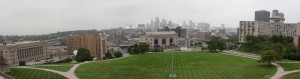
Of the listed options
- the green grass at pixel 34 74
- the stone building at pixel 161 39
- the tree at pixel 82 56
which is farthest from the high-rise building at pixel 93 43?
the green grass at pixel 34 74

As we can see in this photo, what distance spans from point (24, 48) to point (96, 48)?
72.8 feet

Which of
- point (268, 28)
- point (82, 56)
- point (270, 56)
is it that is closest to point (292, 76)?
point (270, 56)

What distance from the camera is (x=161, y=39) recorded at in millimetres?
127562

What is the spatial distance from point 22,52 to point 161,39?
57.1 m

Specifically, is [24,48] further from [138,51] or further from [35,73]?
[35,73]

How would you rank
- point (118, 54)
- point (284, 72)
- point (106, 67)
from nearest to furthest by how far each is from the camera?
point (284, 72) → point (106, 67) → point (118, 54)

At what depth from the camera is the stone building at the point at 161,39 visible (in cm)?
12581

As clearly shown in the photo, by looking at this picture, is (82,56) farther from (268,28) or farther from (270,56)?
(268,28)

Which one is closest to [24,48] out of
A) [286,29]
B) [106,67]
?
[106,67]

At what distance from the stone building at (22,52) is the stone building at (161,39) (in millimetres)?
41021

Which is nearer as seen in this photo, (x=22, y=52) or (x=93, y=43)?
(x=22, y=52)

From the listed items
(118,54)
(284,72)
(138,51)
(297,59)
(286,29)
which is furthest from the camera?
(286,29)

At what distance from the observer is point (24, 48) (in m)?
84.1

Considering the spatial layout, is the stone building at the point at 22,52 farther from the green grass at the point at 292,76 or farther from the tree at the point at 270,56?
the green grass at the point at 292,76
